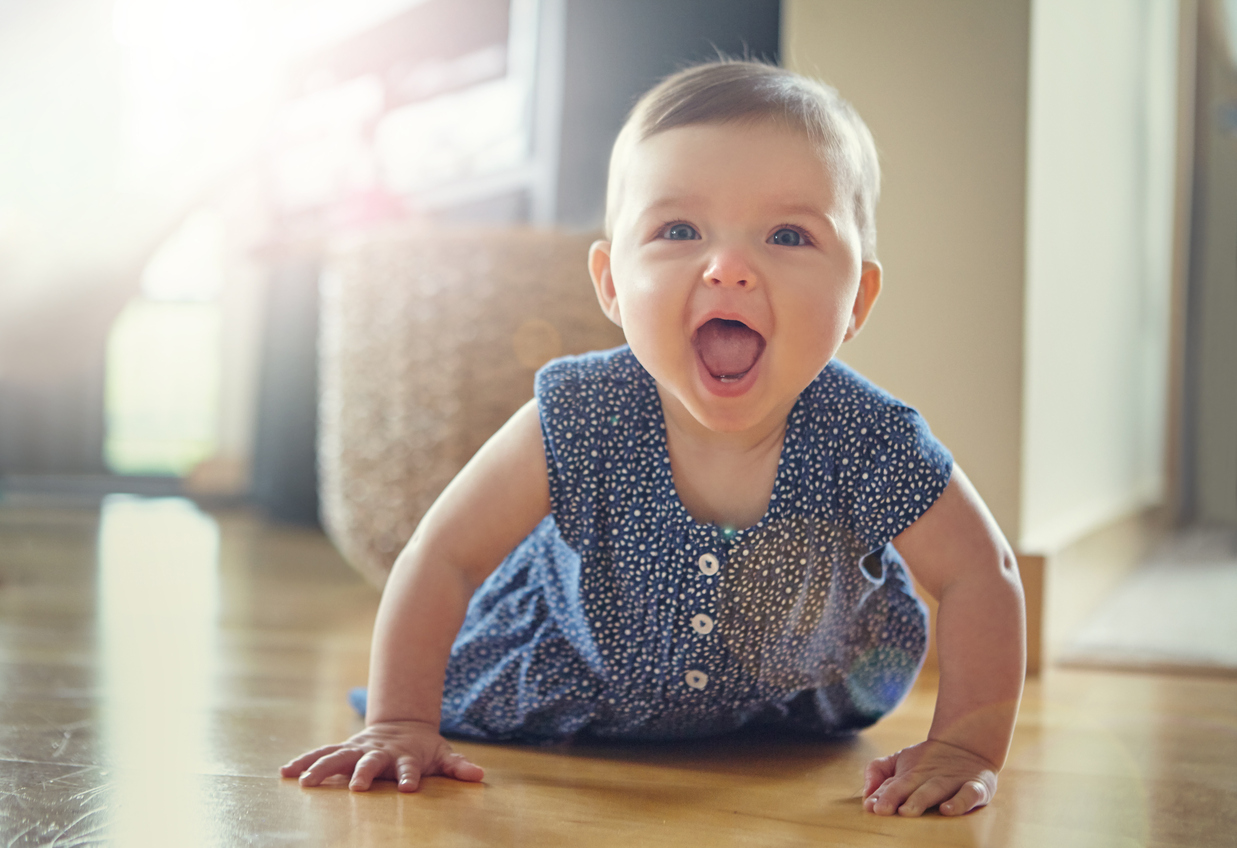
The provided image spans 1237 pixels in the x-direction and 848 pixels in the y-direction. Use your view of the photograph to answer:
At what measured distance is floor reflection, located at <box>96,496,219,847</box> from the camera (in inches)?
19.7

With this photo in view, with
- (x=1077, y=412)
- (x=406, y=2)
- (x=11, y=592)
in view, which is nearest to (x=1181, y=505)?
(x=1077, y=412)

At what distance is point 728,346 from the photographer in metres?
0.56

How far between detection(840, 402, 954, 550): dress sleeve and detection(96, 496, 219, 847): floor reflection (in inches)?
14.8

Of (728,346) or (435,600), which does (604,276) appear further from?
(435,600)

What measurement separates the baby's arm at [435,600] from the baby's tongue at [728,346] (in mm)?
126

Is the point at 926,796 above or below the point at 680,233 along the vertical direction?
below

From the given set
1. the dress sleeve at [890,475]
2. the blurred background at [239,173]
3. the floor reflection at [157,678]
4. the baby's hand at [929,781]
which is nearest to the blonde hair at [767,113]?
the dress sleeve at [890,475]

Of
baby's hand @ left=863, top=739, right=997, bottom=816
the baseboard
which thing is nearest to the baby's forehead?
baby's hand @ left=863, top=739, right=997, bottom=816

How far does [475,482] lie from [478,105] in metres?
1.22

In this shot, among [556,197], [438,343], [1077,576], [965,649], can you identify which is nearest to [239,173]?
[556,197]

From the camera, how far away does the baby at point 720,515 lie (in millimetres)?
552

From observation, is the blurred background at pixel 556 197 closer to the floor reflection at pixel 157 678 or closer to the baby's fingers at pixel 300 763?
the floor reflection at pixel 157 678

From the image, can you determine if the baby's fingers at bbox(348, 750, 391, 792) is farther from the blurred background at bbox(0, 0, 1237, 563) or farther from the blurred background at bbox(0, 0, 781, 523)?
the blurred background at bbox(0, 0, 781, 523)

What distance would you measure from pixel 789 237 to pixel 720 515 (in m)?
0.17
